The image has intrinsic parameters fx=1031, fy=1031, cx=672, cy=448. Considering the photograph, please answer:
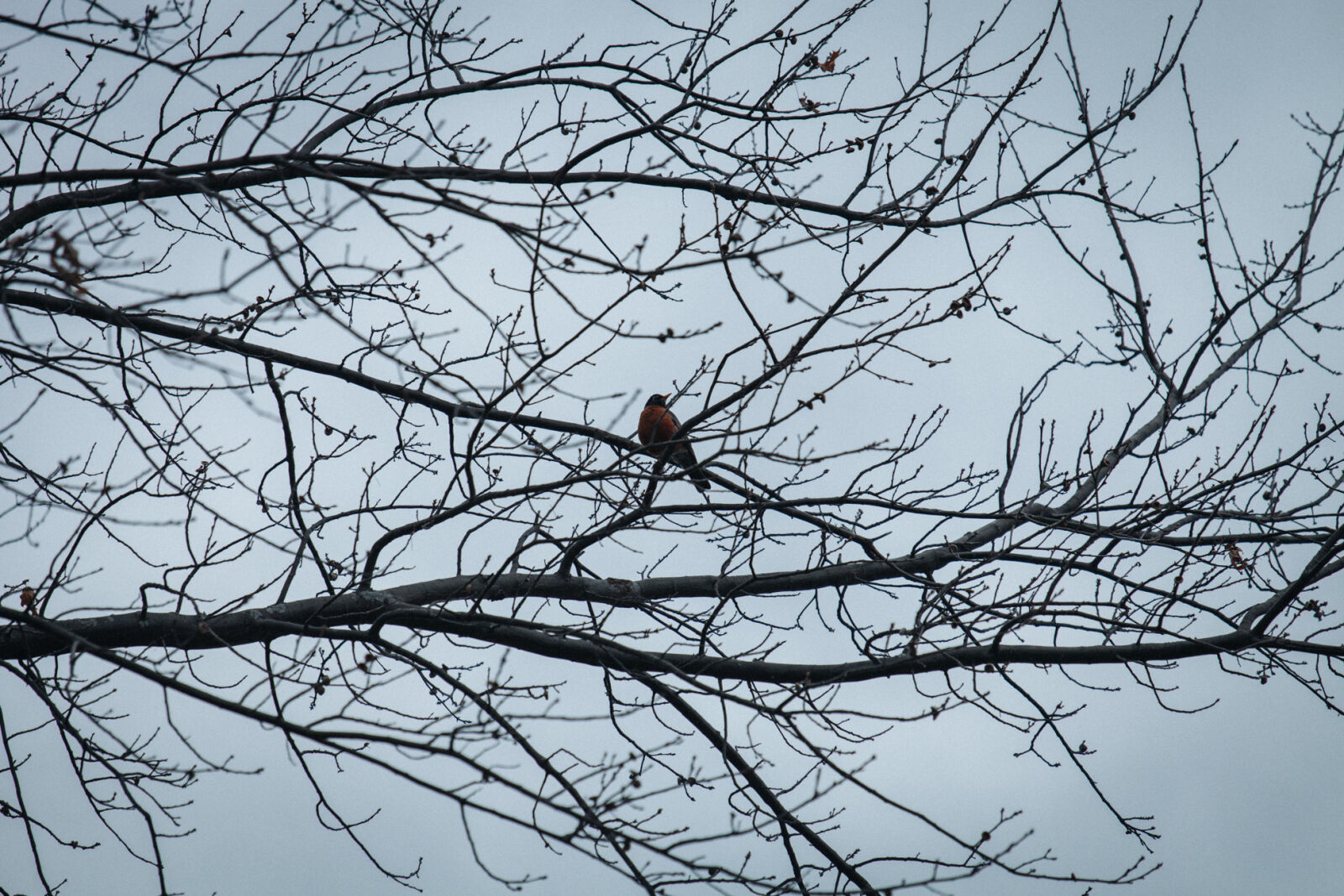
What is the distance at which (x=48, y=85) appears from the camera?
4.40 meters

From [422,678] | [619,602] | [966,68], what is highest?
[966,68]

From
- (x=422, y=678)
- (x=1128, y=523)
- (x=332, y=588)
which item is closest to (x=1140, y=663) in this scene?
(x=1128, y=523)

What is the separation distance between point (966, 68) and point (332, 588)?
3388 mm

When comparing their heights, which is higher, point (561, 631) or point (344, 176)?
point (344, 176)

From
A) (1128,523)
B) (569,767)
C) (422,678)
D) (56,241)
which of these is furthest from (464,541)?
(1128,523)

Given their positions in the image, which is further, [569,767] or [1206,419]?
[1206,419]

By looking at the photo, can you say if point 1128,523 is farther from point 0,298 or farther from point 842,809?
point 0,298

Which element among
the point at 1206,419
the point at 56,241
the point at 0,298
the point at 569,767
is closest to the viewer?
the point at 56,241

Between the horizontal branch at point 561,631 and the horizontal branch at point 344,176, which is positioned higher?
the horizontal branch at point 344,176

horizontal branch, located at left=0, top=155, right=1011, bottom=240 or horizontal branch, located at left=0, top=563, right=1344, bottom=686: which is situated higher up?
horizontal branch, located at left=0, top=155, right=1011, bottom=240

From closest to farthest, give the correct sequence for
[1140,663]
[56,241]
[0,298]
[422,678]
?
[56,241]
[0,298]
[422,678]
[1140,663]

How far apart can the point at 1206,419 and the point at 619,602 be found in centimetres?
268

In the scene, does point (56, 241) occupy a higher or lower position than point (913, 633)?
higher

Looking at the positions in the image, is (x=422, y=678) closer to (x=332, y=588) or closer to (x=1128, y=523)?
(x=332, y=588)
